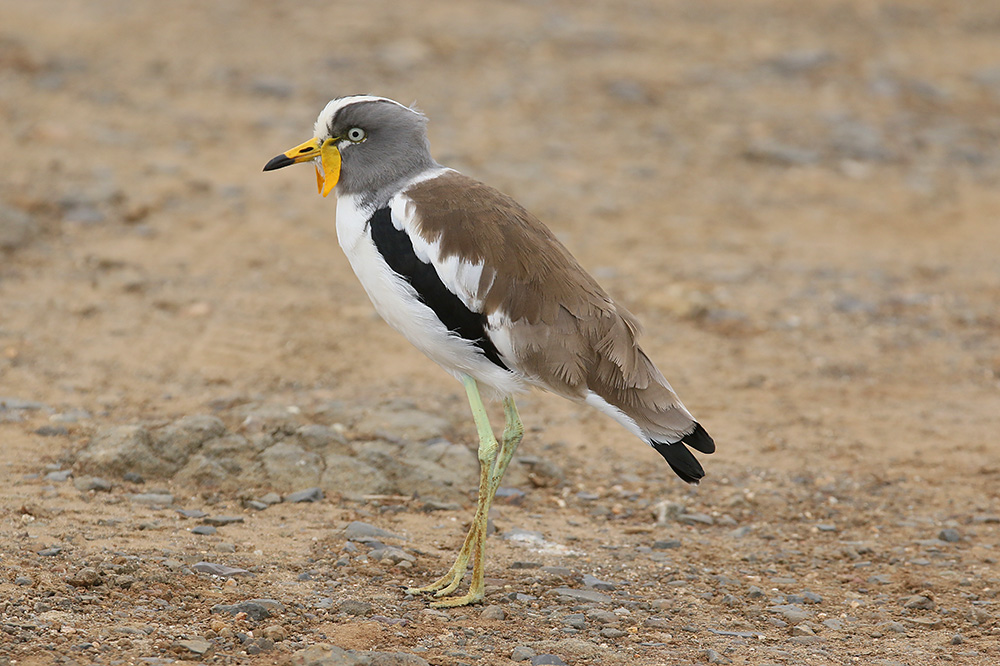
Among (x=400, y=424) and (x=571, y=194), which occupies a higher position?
(x=571, y=194)

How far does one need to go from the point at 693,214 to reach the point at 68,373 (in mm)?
6136

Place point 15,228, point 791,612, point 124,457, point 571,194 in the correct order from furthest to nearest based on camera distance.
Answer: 1. point 571,194
2. point 15,228
3. point 124,457
4. point 791,612

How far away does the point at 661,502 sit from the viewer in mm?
6773

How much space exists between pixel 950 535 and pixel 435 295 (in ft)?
10.7

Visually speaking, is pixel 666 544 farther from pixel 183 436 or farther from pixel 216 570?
pixel 183 436

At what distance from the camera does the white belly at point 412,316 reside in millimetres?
5359

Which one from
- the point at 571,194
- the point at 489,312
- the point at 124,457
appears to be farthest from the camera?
the point at 571,194

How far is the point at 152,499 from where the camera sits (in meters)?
6.03

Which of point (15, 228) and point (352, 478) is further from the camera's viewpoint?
point (15, 228)

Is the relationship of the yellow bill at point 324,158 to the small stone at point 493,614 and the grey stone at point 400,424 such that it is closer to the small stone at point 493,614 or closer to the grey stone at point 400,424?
the grey stone at point 400,424

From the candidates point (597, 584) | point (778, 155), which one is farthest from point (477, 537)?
point (778, 155)

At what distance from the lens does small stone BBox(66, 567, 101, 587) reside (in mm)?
4945

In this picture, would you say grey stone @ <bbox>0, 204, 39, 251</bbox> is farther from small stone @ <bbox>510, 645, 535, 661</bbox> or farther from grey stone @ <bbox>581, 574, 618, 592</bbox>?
small stone @ <bbox>510, 645, 535, 661</bbox>

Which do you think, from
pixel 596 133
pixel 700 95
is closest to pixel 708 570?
pixel 596 133
